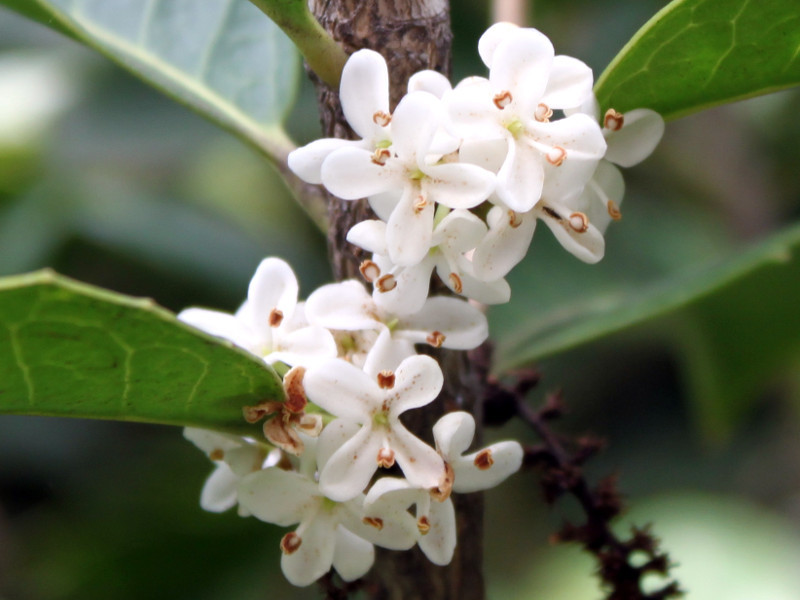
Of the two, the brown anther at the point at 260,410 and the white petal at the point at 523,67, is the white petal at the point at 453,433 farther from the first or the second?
the white petal at the point at 523,67

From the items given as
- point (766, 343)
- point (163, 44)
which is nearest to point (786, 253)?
point (766, 343)

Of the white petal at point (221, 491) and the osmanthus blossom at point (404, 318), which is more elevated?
the osmanthus blossom at point (404, 318)

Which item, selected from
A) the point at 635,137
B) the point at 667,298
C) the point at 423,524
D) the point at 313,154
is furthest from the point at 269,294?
the point at 667,298

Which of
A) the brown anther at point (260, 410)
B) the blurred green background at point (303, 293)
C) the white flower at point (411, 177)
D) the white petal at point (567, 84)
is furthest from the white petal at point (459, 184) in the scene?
the blurred green background at point (303, 293)

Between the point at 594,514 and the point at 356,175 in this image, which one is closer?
the point at 356,175

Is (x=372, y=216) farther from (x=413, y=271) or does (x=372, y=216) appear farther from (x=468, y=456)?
(x=468, y=456)
